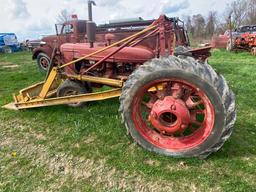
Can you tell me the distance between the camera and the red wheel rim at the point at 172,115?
10.3 ft

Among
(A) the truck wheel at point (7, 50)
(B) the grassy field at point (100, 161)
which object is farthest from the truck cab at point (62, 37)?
(A) the truck wheel at point (7, 50)

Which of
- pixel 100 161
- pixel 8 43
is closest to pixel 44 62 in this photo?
pixel 100 161

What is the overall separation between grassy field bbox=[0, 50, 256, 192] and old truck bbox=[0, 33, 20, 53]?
74.6 feet

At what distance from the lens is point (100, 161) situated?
3281 millimetres

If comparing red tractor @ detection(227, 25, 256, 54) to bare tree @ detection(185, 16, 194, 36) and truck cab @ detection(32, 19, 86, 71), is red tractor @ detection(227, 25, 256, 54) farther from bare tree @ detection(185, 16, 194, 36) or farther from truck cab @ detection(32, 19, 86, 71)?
bare tree @ detection(185, 16, 194, 36)

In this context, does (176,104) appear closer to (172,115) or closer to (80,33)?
(172,115)

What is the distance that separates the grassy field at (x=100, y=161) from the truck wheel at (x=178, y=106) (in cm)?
19

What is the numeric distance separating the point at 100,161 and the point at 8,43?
2622cm

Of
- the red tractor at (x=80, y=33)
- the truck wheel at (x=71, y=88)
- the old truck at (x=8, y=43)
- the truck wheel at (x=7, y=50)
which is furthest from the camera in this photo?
the old truck at (x=8, y=43)

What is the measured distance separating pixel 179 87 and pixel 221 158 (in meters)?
0.97

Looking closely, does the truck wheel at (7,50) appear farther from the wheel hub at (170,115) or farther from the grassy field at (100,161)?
the wheel hub at (170,115)

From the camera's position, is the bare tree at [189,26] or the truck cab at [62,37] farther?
the bare tree at [189,26]

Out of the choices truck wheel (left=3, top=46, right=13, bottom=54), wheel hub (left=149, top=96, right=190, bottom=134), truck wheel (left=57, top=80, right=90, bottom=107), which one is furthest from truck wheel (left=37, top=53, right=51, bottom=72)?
truck wheel (left=3, top=46, right=13, bottom=54)

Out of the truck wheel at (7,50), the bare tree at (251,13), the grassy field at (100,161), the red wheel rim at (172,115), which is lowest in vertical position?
the grassy field at (100,161)
